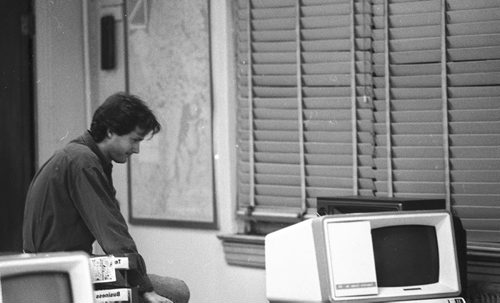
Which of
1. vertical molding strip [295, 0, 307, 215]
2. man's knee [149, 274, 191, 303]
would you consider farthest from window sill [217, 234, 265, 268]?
man's knee [149, 274, 191, 303]

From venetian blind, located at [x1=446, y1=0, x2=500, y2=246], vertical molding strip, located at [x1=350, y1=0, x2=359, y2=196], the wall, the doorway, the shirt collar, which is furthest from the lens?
the doorway

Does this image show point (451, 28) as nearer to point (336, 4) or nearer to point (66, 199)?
point (336, 4)

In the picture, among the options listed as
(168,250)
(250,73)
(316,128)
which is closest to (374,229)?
(316,128)

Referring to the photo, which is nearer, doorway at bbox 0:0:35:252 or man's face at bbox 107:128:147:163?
man's face at bbox 107:128:147:163

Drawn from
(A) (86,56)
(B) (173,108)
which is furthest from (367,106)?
(A) (86,56)

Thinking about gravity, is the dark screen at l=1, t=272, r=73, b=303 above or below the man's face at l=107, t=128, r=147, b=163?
below

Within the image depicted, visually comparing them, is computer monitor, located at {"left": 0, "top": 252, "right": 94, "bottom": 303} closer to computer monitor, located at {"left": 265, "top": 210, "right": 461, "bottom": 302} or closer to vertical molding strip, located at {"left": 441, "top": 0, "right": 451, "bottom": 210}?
computer monitor, located at {"left": 265, "top": 210, "right": 461, "bottom": 302}

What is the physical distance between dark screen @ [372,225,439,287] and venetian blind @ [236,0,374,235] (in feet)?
5.40

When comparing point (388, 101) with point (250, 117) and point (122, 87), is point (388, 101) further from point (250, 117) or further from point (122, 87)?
point (122, 87)

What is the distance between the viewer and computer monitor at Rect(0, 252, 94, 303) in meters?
3.00

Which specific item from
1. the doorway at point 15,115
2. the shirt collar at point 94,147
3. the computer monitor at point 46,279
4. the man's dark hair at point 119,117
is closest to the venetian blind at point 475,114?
the man's dark hair at point 119,117

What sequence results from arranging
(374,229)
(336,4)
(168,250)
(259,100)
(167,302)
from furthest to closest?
(168,250) < (259,100) < (336,4) < (167,302) < (374,229)

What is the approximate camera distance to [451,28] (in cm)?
521

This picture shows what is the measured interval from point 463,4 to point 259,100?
1479mm
